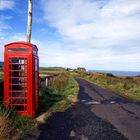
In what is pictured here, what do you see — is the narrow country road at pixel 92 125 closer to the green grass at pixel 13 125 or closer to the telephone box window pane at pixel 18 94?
the green grass at pixel 13 125

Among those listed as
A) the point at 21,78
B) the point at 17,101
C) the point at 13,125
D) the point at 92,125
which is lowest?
the point at 92,125

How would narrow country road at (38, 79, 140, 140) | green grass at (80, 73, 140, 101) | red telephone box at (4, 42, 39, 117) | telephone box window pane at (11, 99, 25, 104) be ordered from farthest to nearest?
green grass at (80, 73, 140, 101) < telephone box window pane at (11, 99, 25, 104) < red telephone box at (4, 42, 39, 117) < narrow country road at (38, 79, 140, 140)

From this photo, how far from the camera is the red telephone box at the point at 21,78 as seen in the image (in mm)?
11031

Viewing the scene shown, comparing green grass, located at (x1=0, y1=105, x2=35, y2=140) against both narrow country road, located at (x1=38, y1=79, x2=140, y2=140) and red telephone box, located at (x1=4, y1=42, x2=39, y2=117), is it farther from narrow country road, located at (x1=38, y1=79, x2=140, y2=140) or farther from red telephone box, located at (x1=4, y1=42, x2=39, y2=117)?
red telephone box, located at (x1=4, y1=42, x2=39, y2=117)

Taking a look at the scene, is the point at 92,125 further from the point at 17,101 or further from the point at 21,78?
the point at 21,78

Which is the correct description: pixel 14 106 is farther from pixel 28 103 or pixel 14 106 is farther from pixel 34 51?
pixel 34 51

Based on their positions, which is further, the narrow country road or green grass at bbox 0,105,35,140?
the narrow country road

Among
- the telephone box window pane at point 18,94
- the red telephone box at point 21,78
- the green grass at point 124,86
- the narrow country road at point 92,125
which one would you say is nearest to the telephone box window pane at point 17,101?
the red telephone box at point 21,78

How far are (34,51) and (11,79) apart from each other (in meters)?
1.26

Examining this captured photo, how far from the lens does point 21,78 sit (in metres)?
11.3

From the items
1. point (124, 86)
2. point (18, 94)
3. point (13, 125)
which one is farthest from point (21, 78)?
point (124, 86)

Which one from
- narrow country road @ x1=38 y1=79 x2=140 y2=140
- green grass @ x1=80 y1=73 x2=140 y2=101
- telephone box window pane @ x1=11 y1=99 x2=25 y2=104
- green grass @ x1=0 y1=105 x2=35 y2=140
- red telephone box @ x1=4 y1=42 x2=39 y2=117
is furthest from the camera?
green grass @ x1=80 y1=73 x2=140 y2=101

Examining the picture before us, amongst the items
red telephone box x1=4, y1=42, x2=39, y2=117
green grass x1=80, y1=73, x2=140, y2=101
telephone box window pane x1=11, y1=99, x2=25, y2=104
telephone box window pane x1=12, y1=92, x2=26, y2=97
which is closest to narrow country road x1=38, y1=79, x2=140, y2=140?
red telephone box x1=4, y1=42, x2=39, y2=117

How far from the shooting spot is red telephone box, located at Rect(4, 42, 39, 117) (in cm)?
1103
